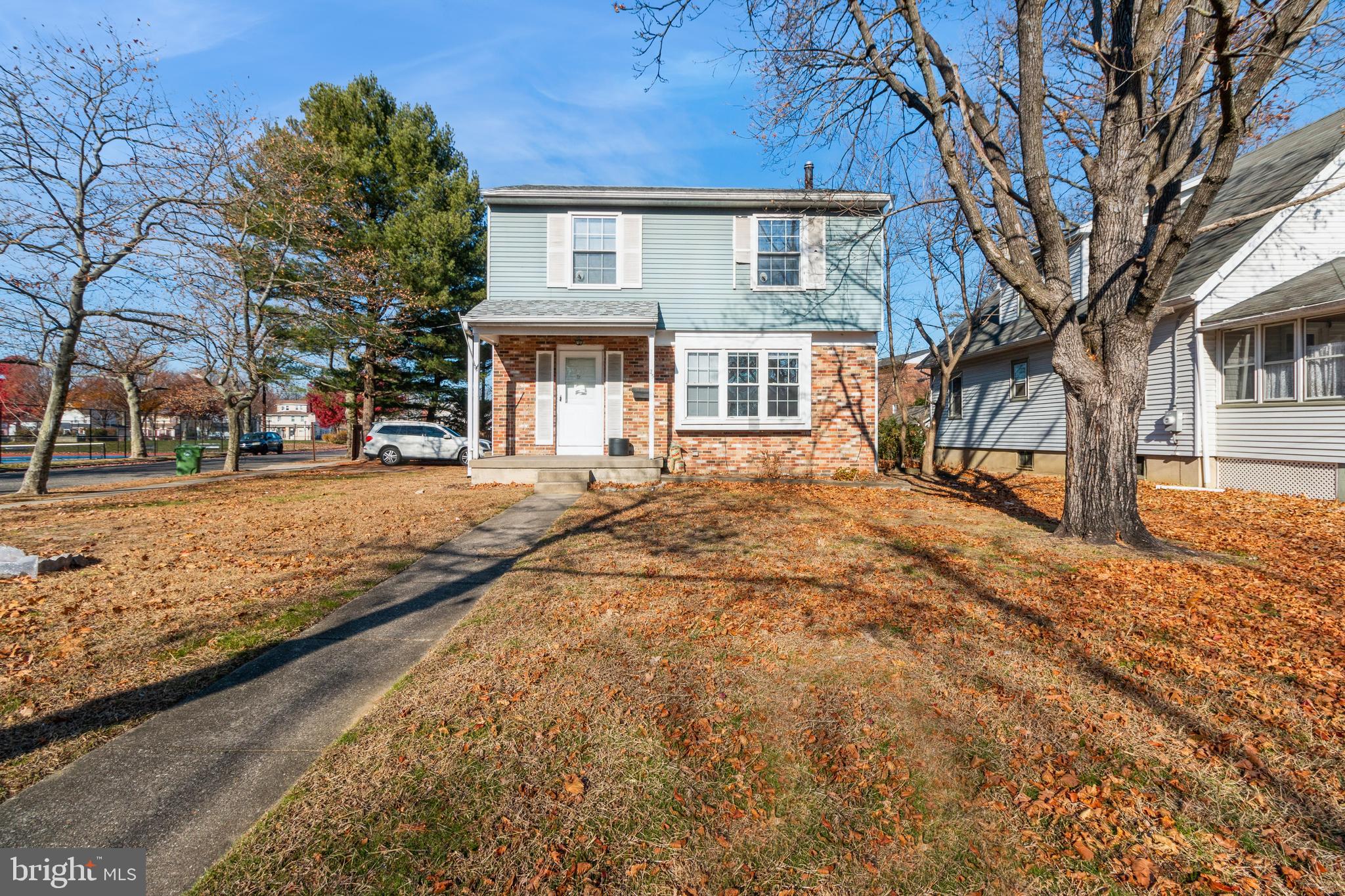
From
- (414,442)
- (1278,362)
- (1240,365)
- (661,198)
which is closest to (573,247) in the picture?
(661,198)

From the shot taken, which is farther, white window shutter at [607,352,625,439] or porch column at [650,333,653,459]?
white window shutter at [607,352,625,439]

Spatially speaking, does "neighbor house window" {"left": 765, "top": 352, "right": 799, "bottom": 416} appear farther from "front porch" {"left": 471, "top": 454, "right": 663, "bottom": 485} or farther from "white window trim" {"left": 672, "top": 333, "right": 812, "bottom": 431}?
"front porch" {"left": 471, "top": 454, "right": 663, "bottom": 485}

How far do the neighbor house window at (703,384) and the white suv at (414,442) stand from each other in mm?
11353

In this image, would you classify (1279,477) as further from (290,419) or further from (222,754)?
(290,419)

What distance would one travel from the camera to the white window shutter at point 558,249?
12.4m

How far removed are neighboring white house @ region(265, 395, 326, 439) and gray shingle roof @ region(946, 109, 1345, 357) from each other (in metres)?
84.4

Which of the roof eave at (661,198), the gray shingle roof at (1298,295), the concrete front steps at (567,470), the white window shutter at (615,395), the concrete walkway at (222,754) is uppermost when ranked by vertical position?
the roof eave at (661,198)

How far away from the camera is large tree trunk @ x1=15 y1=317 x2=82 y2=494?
10930mm

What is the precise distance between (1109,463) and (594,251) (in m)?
10.0

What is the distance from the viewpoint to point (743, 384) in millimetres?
12500

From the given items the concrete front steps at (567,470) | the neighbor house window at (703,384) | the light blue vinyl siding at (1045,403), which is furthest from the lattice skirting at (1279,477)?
the concrete front steps at (567,470)

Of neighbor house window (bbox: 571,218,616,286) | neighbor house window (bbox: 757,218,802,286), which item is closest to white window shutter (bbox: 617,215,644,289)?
neighbor house window (bbox: 571,218,616,286)

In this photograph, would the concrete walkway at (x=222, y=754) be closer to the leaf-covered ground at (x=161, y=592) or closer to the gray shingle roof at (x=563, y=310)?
the leaf-covered ground at (x=161, y=592)

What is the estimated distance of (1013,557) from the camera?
5809 mm
